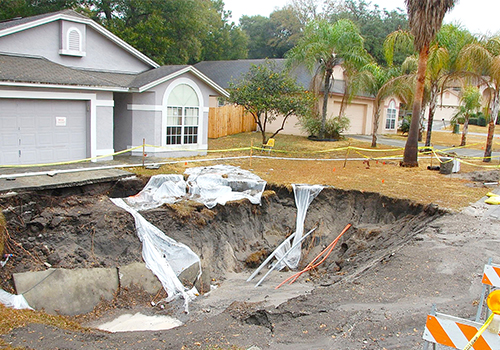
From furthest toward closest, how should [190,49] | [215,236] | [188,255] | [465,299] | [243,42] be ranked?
[243,42]
[190,49]
[215,236]
[188,255]
[465,299]

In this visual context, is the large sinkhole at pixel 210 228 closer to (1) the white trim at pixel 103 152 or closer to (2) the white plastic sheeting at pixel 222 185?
(2) the white plastic sheeting at pixel 222 185

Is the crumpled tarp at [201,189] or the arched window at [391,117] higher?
the arched window at [391,117]

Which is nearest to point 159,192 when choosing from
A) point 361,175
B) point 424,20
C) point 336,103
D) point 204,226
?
point 204,226

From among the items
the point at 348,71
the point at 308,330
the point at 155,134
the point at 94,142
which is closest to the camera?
the point at 308,330

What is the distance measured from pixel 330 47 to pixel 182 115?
11305mm

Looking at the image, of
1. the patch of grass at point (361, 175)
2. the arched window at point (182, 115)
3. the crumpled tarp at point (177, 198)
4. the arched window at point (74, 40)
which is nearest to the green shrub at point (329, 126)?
the patch of grass at point (361, 175)

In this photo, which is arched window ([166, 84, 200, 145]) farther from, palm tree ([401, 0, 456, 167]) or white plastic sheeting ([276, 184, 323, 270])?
palm tree ([401, 0, 456, 167])

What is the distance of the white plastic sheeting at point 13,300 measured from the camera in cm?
818

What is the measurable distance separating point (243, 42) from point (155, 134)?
1360 inches

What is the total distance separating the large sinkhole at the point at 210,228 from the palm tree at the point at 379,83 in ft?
39.9

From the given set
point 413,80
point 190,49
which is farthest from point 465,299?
point 190,49

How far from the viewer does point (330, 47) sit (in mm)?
25547

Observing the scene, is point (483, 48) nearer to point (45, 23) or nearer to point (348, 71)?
point (348, 71)

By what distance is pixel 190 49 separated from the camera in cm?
3572
